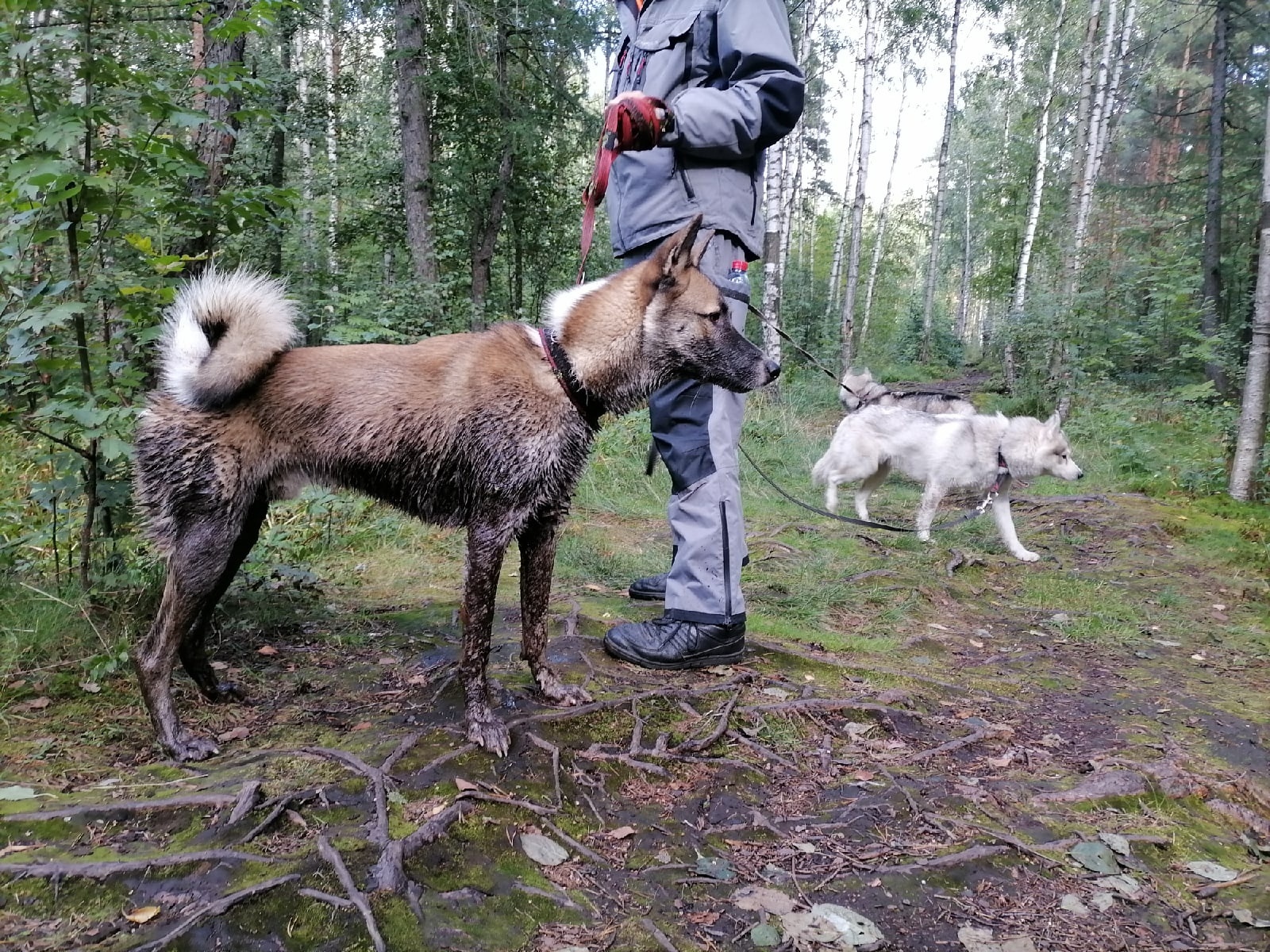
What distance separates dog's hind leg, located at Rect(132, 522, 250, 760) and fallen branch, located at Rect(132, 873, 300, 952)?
2.86 ft

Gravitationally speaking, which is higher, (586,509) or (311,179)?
(311,179)

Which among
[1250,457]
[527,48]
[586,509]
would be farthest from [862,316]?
[586,509]

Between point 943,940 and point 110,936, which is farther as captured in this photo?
point 943,940

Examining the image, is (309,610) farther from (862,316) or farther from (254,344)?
(862,316)

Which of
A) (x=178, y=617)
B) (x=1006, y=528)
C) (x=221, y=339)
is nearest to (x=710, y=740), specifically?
(x=178, y=617)

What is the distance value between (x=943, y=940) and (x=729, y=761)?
905 millimetres

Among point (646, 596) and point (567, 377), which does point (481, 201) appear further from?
point (567, 377)

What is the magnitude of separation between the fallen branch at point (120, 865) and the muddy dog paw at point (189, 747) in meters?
0.62

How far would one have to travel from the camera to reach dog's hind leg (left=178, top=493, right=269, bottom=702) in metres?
2.76

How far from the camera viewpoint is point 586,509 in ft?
22.5

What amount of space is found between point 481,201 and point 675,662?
1243cm

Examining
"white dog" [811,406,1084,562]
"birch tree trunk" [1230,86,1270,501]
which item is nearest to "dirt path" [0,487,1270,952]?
"white dog" [811,406,1084,562]

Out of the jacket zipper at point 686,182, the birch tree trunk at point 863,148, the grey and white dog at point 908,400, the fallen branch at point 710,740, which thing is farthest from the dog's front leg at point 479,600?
the birch tree trunk at point 863,148

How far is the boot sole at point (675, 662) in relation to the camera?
3.34m
